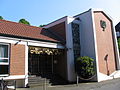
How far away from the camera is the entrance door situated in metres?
14.7

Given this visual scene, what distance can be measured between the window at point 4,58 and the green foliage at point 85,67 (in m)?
6.69

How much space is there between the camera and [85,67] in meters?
14.2

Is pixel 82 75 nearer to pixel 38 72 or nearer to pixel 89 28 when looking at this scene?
pixel 38 72

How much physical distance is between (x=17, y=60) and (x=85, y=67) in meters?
6.31

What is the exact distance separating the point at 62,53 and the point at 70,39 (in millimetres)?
1693

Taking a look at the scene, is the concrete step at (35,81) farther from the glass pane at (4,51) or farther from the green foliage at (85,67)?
the green foliage at (85,67)

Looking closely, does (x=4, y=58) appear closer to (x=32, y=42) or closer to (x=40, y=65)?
(x=32, y=42)

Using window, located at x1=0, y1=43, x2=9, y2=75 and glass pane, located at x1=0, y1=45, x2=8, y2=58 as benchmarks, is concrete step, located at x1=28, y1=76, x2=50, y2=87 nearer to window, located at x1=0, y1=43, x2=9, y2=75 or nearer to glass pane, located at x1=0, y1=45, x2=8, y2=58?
window, located at x1=0, y1=43, x2=9, y2=75

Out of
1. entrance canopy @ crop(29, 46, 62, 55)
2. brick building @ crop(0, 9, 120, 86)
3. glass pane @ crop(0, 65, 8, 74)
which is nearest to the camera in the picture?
glass pane @ crop(0, 65, 8, 74)

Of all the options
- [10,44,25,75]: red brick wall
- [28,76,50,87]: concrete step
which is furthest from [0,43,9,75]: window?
[28,76,50,87]: concrete step

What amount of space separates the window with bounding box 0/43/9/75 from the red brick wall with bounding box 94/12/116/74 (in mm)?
9592

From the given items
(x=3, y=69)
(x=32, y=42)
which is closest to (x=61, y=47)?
(x=32, y=42)

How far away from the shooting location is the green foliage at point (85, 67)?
46.5ft

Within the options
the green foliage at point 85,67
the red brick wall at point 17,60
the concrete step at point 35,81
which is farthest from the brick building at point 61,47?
the green foliage at point 85,67
